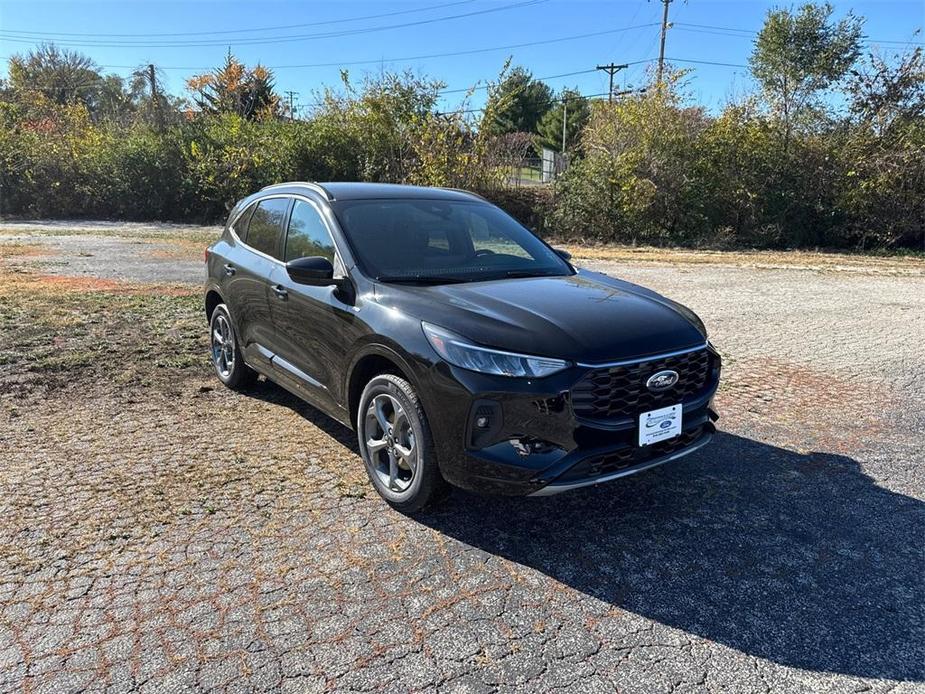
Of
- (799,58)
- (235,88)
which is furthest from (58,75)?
(799,58)

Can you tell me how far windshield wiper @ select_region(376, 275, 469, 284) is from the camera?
154 inches

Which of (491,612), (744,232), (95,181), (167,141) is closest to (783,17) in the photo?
(744,232)

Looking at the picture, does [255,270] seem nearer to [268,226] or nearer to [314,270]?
[268,226]

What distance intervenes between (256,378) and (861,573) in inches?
178

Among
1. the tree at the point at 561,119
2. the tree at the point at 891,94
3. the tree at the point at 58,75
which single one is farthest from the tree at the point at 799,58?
the tree at the point at 58,75

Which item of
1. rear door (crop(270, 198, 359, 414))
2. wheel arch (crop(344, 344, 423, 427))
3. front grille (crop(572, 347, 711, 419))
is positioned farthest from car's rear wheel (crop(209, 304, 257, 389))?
front grille (crop(572, 347, 711, 419))

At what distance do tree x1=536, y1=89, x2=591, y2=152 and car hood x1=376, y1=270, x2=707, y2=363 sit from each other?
5723 centimetres

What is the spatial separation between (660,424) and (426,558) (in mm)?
1326

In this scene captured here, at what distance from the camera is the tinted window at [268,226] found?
4.96m

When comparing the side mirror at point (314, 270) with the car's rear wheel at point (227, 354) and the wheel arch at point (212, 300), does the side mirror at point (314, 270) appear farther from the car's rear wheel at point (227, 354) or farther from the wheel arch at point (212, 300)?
the wheel arch at point (212, 300)

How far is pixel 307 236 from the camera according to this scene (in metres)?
4.55

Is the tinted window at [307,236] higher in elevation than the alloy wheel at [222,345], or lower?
higher

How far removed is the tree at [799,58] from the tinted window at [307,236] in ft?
63.6

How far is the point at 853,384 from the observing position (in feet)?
20.4
